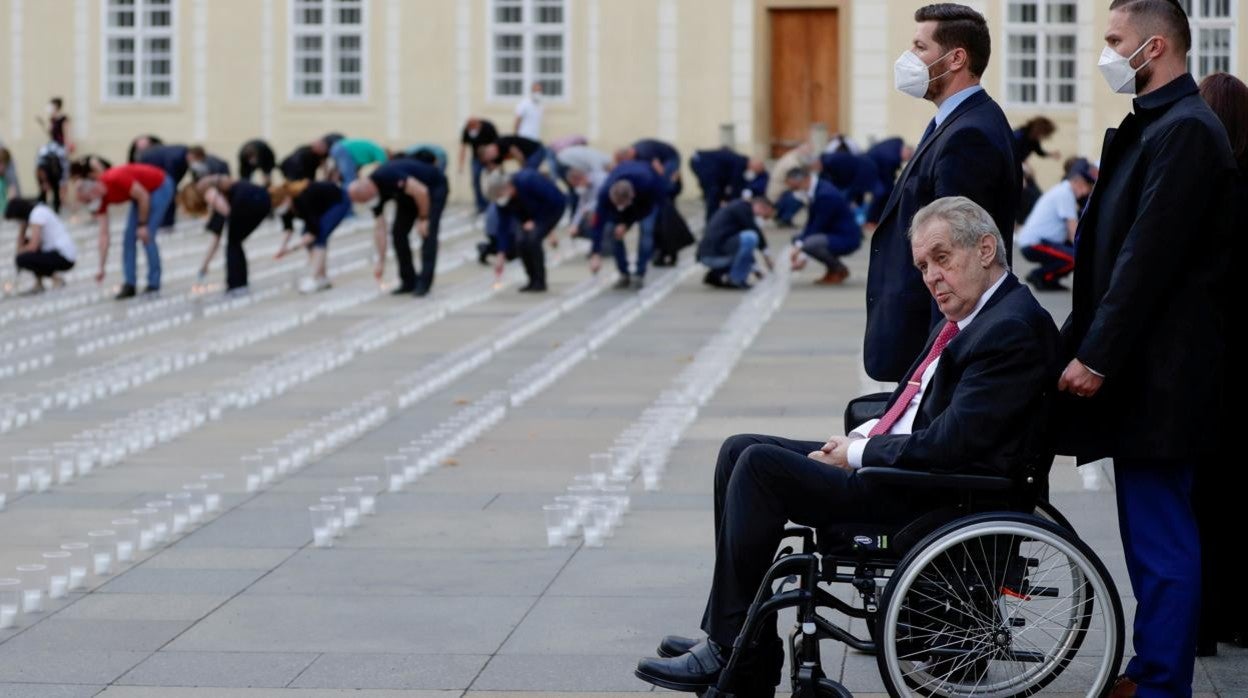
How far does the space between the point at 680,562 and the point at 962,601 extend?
242 cm

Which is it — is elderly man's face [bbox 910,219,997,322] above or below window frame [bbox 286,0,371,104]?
below

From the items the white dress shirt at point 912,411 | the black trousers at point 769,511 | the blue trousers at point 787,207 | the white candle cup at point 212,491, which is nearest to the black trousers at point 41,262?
the blue trousers at point 787,207

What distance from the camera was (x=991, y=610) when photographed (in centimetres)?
539

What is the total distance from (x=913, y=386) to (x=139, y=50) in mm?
30566

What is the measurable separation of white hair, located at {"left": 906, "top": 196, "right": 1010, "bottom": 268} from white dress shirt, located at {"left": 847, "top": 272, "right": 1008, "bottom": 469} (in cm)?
10

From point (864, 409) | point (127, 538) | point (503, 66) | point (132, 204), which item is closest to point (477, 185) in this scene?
point (503, 66)

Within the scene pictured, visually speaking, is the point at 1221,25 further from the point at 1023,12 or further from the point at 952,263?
the point at 952,263

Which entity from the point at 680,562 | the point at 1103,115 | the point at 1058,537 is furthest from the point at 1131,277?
the point at 1103,115

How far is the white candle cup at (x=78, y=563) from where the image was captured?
7402 mm

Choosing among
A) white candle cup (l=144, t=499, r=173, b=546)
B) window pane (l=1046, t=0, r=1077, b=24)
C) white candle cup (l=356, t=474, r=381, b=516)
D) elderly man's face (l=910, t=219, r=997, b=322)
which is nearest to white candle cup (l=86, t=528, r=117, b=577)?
white candle cup (l=144, t=499, r=173, b=546)

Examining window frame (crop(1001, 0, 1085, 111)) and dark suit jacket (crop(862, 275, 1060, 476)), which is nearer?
dark suit jacket (crop(862, 275, 1060, 476))

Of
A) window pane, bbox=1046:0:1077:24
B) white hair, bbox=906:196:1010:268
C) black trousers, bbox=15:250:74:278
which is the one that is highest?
window pane, bbox=1046:0:1077:24

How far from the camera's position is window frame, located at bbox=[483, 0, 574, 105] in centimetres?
3328

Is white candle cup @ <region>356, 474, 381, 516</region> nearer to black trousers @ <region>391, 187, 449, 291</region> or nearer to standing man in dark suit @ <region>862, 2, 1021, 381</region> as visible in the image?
standing man in dark suit @ <region>862, 2, 1021, 381</region>
